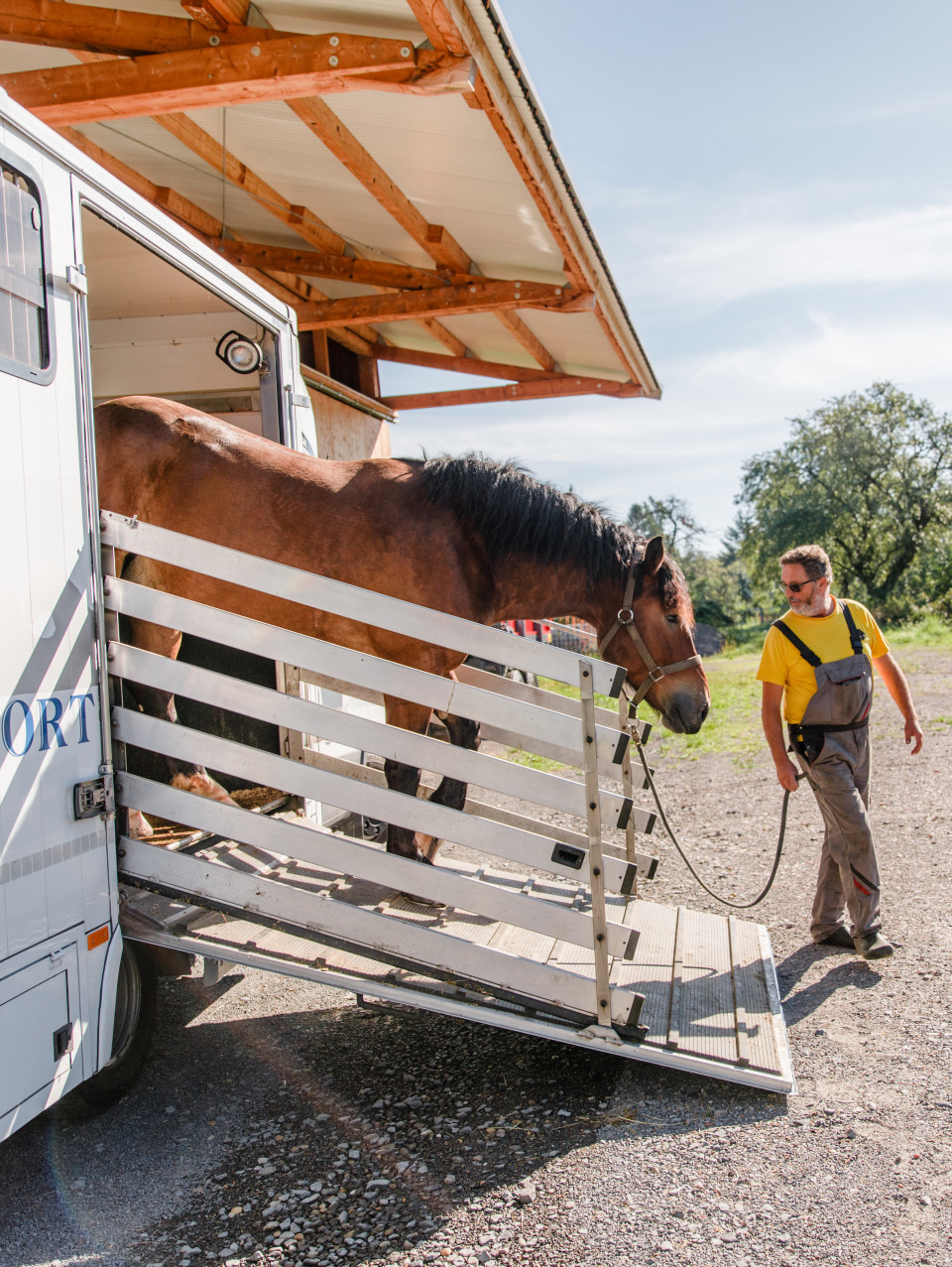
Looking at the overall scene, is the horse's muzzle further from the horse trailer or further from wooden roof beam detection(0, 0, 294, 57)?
wooden roof beam detection(0, 0, 294, 57)

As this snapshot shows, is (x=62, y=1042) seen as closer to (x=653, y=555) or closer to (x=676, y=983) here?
(x=676, y=983)

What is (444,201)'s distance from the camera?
6301mm

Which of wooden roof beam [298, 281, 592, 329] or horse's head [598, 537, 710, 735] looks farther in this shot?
wooden roof beam [298, 281, 592, 329]

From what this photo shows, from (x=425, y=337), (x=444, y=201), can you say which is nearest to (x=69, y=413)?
(x=444, y=201)

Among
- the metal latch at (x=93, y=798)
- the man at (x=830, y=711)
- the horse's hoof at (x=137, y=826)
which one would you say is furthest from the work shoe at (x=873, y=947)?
the metal latch at (x=93, y=798)

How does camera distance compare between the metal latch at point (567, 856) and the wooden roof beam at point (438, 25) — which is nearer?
the metal latch at point (567, 856)

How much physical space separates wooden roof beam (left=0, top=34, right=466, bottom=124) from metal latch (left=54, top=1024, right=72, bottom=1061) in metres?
3.92

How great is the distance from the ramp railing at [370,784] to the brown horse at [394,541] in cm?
84

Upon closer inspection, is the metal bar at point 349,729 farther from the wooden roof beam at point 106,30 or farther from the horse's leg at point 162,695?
the wooden roof beam at point 106,30

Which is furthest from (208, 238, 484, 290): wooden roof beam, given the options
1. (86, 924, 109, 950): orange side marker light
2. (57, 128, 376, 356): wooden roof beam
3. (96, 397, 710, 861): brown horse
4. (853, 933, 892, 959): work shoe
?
(86, 924, 109, 950): orange side marker light

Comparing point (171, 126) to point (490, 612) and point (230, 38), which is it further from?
point (490, 612)

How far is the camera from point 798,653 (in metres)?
3.75

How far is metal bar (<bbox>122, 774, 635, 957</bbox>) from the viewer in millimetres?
2521

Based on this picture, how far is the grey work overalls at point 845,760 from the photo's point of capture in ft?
11.9
